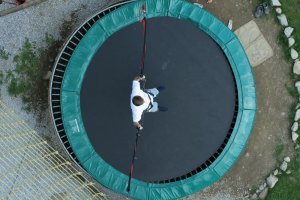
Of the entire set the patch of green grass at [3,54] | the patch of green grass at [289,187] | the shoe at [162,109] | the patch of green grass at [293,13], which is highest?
the patch of green grass at [293,13]

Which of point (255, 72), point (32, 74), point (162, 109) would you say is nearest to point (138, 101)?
point (162, 109)

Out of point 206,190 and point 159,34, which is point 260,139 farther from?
point 159,34

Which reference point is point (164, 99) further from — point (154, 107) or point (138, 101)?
point (138, 101)

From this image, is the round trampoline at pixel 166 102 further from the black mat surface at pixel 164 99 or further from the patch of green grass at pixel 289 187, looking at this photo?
the patch of green grass at pixel 289 187

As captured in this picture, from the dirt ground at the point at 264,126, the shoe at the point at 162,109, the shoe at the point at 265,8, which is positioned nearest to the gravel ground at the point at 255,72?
the dirt ground at the point at 264,126

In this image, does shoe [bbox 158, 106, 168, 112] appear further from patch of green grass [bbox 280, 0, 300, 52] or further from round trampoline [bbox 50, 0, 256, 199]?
patch of green grass [bbox 280, 0, 300, 52]

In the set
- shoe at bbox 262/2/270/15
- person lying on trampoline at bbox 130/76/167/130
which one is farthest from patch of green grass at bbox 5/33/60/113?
shoe at bbox 262/2/270/15

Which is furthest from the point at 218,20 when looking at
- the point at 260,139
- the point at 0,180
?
the point at 0,180
